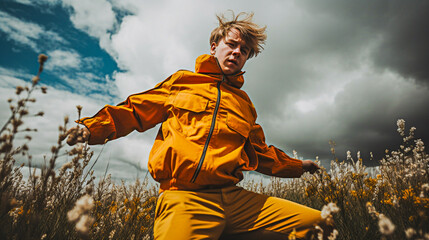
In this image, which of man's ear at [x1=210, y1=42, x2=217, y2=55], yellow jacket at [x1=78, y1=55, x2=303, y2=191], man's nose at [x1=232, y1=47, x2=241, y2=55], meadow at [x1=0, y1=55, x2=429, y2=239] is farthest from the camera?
man's ear at [x1=210, y1=42, x2=217, y2=55]

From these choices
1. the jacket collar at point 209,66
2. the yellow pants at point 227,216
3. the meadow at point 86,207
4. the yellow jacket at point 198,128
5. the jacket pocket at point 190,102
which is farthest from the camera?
the jacket collar at point 209,66

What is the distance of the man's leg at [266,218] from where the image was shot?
1.61 metres

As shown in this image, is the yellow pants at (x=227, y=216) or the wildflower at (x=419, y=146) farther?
the wildflower at (x=419, y=146)

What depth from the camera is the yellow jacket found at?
5.33 feet

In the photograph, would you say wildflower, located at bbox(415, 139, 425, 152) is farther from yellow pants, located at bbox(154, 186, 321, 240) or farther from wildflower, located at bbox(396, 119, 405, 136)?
yellow pants, located at bbox(154, 186, 321, 240)

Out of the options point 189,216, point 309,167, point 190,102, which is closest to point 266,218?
point 189,216

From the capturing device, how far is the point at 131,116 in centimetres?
189

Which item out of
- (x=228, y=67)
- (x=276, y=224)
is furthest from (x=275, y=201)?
(x=228, y=67)

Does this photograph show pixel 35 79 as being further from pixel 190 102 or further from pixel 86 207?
pixel 190 102

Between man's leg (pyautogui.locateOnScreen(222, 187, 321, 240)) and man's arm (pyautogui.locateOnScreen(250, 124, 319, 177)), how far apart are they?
0.54m

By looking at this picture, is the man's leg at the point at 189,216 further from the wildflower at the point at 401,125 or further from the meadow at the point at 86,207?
the wildflower at the point at 401,125

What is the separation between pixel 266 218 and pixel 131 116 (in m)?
1.39

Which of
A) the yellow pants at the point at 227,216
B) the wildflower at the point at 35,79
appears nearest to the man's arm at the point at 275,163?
the yellow pants at the point at 227,216

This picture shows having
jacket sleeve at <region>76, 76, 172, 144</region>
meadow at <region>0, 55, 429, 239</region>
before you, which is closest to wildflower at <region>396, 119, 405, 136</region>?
meadow at <region>0, 55, 429, 239</region>
